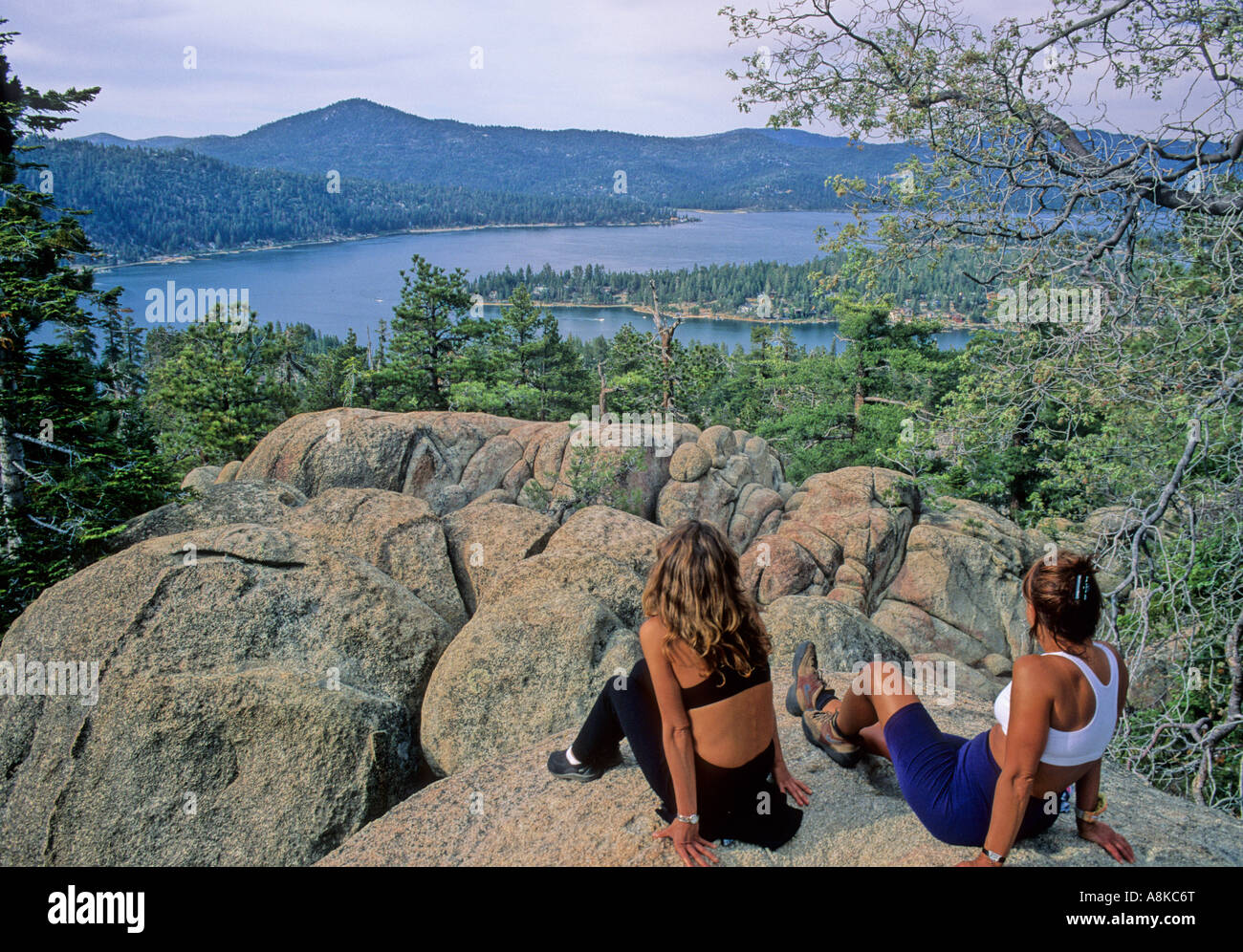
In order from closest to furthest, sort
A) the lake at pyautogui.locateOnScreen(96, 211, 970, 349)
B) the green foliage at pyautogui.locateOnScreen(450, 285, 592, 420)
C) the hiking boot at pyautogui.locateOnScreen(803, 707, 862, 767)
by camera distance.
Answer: the hiking boot at pyautogui.locateOnScreen(803, 707, 862, 767) < the green foliage at pyautogui.locateOnScreen(450, 285, 592, 420) < the lake at pyautogui.locateOnScreen(96, 211, 970, 349)

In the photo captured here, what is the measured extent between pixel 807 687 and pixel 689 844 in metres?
1.68

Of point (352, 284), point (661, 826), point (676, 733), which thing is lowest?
point (661, 826)

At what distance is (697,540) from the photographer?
3.75 m

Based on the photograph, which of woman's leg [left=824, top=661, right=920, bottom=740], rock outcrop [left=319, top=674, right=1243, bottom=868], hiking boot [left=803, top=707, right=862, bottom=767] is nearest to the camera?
rock outcrop [left=319, top=674, right=1243, bottom=868]

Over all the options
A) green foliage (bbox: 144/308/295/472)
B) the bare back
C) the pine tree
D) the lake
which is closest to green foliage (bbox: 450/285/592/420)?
the pine tree

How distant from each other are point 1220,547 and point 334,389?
48.6 m

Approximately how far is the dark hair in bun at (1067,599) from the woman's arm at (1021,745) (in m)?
0.21

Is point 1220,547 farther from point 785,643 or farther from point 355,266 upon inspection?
point 355,266

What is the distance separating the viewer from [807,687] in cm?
519

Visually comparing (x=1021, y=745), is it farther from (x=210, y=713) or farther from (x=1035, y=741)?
(x=210, y=713)

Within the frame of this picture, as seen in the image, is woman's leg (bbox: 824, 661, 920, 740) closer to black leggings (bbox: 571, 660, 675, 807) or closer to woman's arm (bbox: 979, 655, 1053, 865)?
woman's arm (bbox: 979, 655, 1053, 865)

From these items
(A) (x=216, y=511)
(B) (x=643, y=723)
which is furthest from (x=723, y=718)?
(A) (x=216, y=511)

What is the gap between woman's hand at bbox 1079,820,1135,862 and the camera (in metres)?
3.86

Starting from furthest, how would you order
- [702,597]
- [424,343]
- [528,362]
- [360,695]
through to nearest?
1. [528,362]
2. [424,343]
3. [360,695]
4. [702,597]
